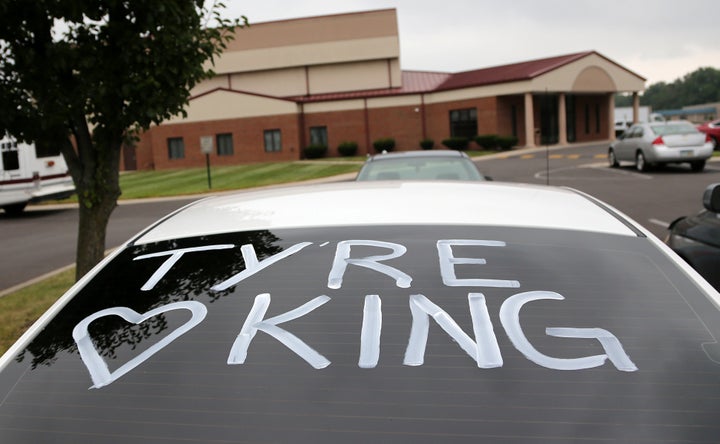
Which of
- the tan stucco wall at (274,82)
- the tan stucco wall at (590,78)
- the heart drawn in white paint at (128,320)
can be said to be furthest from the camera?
the tan stucco wall at (274,82)

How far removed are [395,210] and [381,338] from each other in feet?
2.74

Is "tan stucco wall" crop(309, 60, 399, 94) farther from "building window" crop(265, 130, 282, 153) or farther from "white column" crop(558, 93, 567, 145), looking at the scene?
"white column" crop(558, 93, 567, 145)

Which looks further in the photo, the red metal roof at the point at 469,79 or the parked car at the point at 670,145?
the red metal roof at the point at 469,79

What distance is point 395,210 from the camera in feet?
8.54

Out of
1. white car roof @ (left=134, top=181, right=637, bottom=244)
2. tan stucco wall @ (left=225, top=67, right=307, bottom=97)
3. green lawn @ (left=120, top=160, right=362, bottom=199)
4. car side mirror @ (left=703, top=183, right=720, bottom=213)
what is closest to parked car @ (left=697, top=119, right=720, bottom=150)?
green lawn @ (left=120, top=160, right=362, bottom=199)

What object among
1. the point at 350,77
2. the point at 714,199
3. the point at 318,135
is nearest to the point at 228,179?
the point at 318,135

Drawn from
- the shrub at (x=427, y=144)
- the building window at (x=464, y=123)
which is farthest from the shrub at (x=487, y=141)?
the shrub at (x=427, y=144)

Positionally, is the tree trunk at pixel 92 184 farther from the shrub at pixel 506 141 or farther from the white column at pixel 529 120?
the white column at pixel 529 120

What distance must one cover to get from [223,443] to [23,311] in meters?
6.85

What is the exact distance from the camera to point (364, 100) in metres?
47.6

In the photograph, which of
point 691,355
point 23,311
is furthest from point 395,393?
point 23,311

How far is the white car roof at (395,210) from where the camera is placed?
2496mm

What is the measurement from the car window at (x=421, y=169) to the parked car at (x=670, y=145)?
16.0 meters

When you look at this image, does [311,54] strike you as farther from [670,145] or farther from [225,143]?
[670,145]
